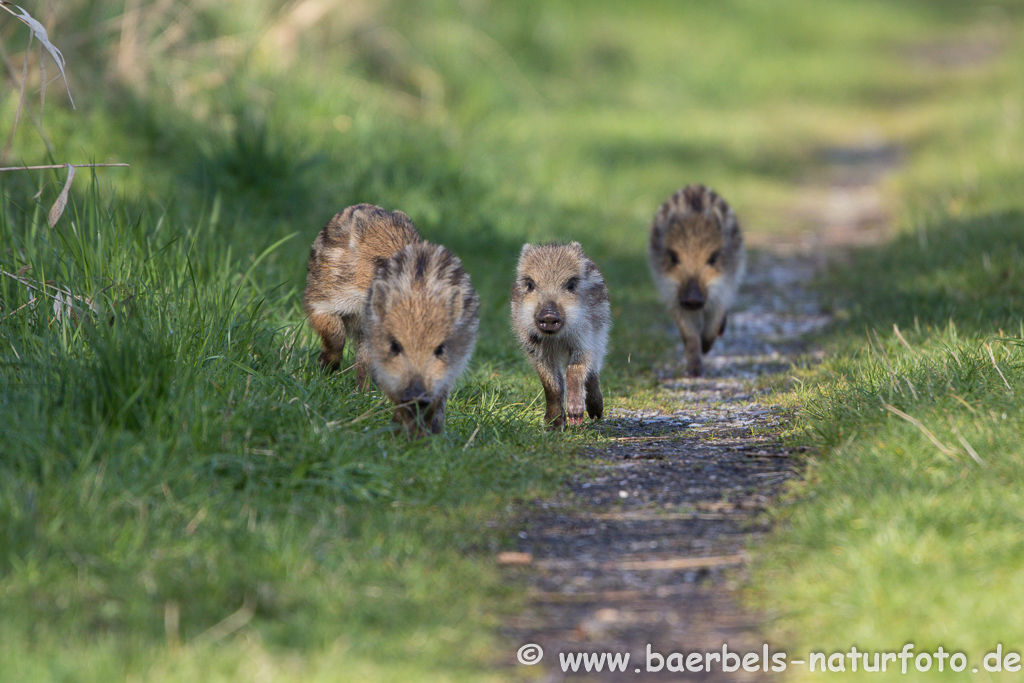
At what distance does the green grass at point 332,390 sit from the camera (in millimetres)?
3824

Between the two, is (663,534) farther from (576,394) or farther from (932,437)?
(576,394)

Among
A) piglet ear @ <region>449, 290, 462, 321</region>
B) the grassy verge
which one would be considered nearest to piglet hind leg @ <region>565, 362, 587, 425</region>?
piglet ear @ <region>449, 290, 462, 321</region>

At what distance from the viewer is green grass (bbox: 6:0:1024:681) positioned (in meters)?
3.82

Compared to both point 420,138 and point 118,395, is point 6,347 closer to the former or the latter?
point 118,395

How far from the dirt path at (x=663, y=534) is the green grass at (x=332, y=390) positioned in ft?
0.49


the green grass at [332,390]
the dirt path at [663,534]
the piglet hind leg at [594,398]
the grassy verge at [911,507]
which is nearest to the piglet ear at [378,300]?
the green grass at [332,390]

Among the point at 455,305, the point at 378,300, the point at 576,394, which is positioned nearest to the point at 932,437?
the point at 576,394

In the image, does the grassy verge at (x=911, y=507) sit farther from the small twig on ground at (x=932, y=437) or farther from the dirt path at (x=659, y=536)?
the dirt path at (x=659, y=536)

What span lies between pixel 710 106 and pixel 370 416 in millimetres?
15278

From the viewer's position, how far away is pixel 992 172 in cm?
1209

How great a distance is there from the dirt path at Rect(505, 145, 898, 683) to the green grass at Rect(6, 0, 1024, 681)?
15 centimetres

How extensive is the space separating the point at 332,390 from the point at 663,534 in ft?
6.86

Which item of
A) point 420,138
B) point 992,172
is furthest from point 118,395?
point 992,172

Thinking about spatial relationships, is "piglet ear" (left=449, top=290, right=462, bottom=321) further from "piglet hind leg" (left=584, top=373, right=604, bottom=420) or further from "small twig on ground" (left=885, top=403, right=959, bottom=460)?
"small twig on ground" (left=885, top=403, right=959, bottom=460)
